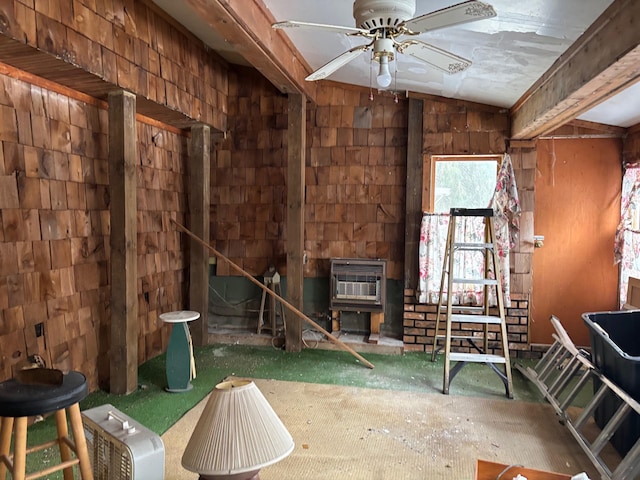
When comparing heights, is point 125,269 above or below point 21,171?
below

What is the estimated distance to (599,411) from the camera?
117 inches

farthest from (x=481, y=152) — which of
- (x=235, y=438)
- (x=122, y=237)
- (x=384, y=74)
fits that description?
(x=235, y=438)

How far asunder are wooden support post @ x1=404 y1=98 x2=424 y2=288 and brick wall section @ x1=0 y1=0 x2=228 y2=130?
2.04m

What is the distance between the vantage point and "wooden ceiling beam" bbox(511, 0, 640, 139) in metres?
2.06

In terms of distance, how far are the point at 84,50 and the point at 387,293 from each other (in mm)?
3447

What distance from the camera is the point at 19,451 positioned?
1.61m

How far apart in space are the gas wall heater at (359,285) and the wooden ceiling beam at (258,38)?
184cm

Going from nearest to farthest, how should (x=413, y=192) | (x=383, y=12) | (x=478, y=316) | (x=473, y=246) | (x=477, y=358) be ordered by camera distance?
(x=383, y=12)
(x=477, y=358)
(x=478, y=316)
(x=473, y=246)
(x=413, y=192)

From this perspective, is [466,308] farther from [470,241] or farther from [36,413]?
[36,413]

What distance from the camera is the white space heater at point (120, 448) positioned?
64.6 inches

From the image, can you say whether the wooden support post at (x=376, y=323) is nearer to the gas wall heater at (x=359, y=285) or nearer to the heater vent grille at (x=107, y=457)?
the gas wall heater at (x=359, y=285)

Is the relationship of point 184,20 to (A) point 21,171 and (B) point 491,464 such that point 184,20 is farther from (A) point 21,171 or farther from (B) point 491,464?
(B) point 491,464

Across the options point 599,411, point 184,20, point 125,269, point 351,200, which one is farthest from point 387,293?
point 184,20

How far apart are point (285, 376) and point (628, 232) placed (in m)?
3.36
